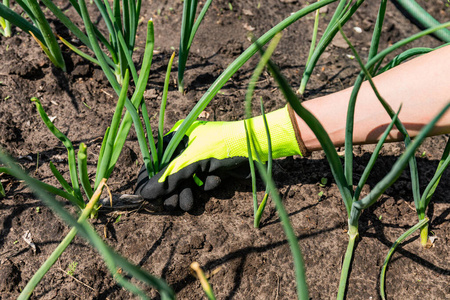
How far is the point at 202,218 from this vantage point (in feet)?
4.24

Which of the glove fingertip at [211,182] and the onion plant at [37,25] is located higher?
the onion plant at [37,25]

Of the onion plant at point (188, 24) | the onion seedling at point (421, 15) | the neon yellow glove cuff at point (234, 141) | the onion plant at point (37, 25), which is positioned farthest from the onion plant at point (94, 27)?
the onion seedling at point (421, 15)

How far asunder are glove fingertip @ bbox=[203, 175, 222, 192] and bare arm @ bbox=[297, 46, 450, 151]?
1.31ft

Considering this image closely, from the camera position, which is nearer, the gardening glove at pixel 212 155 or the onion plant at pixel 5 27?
the gardening glove at pixel 212 155

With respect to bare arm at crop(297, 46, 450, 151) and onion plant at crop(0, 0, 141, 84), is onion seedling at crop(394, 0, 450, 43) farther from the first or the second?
onion plant at crop(0, 0, 141, 84)

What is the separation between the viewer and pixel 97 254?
1152 mm

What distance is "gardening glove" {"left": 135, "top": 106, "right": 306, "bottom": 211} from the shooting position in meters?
1.26

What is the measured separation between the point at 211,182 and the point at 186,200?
0.11 metres

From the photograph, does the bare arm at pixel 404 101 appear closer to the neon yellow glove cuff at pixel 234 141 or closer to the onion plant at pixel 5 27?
the neon yellow glove cuff at pixel 234 141

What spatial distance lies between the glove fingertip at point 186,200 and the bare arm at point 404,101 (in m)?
Result: 0.49

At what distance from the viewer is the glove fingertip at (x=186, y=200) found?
4.12ft

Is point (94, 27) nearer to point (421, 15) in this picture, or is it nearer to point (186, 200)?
point (186, 200)

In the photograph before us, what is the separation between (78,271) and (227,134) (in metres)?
0.64

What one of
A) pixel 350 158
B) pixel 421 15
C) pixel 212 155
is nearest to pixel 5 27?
pixel 212 155
